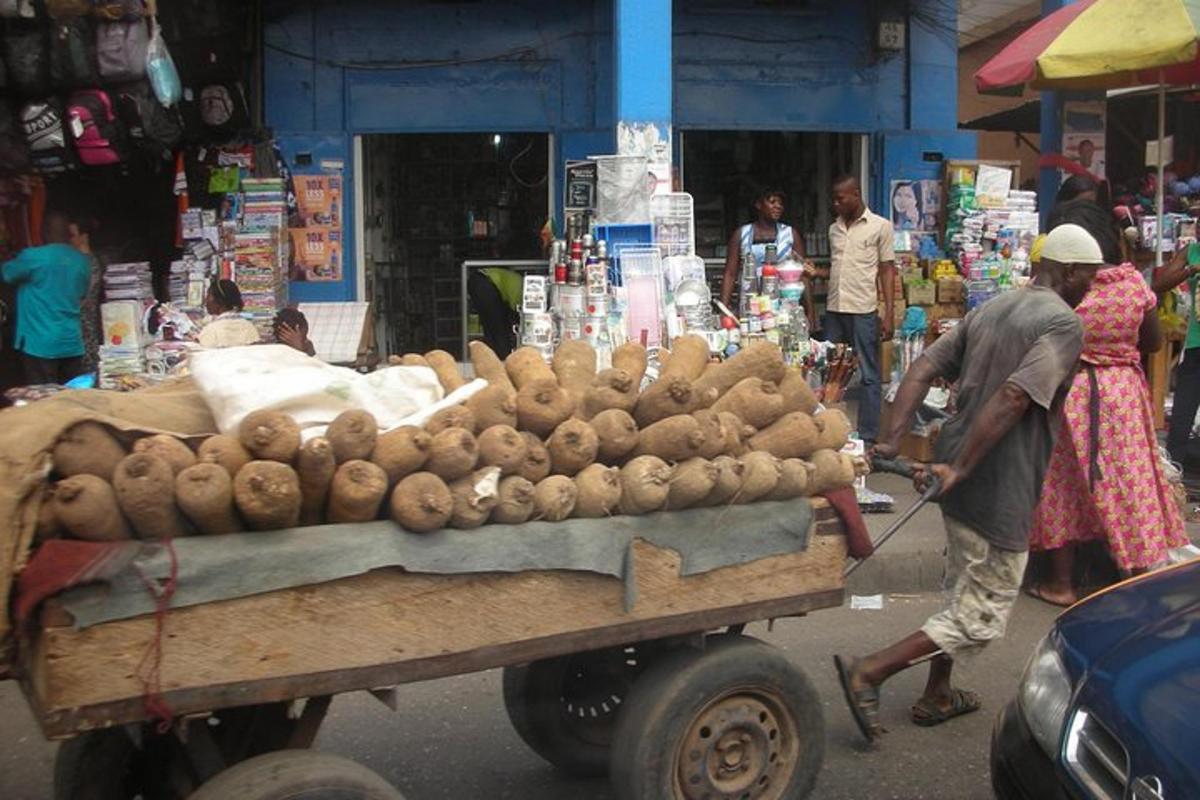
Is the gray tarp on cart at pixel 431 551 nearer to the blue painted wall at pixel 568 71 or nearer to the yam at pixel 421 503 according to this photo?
the yam at pixel 421 503

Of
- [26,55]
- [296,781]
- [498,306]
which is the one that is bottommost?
[296,781]

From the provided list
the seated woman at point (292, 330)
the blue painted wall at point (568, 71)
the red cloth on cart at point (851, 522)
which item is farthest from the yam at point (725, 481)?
the blue painted wall at point (568, 71)

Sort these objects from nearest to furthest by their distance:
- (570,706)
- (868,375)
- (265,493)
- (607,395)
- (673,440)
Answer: (265,493), (673,440), (607,395), (570,706), (868,375)

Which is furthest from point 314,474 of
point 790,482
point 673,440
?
point 790,482

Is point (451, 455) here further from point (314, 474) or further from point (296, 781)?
point (296, 781)

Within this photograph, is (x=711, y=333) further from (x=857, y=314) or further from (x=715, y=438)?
(x=715, y=438)

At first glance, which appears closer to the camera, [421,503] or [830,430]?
[421,503]

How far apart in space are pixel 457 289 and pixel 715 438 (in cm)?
819

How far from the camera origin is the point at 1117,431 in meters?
5.55

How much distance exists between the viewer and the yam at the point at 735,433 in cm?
321

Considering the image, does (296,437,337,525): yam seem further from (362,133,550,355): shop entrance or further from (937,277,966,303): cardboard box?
(362,133,550,355): shop entrance

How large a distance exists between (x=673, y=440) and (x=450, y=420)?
597 millimetres

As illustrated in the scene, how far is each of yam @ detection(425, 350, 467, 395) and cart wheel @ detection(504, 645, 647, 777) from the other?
38.2 inches

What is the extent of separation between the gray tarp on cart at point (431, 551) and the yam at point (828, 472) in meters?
0.11
